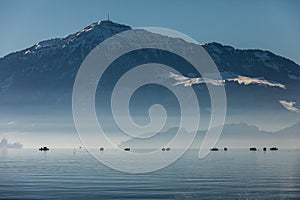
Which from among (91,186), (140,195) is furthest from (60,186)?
(140,195)

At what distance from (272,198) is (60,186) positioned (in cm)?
4945

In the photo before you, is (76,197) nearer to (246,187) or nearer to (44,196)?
(44,196)

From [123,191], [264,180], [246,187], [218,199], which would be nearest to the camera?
[218,199]

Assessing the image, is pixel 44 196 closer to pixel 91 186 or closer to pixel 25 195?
pixel 25 195

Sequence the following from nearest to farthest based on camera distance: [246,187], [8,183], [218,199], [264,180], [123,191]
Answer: [218,199] → [123,191] → [246,187] → [8,183] → [264,180]

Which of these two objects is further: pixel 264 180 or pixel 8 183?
pixel 264 180

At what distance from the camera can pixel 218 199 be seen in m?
103

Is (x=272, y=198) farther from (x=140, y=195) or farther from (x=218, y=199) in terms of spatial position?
(x=140, y=195)

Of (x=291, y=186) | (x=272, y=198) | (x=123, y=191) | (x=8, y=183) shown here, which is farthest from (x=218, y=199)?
(x=8, y=183)

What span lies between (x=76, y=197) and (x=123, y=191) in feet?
44.4

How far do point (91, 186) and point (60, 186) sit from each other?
23.5 ft

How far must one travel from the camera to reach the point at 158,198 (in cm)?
10306

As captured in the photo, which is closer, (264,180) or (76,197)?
(76,197)

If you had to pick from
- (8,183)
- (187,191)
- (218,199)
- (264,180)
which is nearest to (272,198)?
(218,199)
